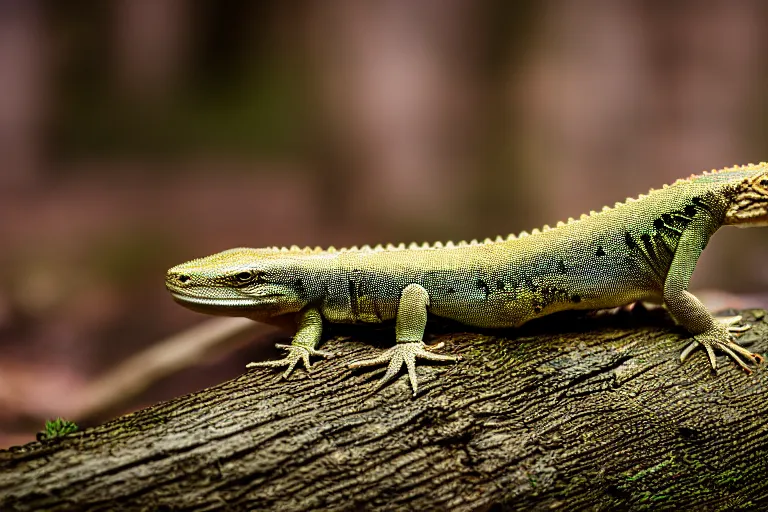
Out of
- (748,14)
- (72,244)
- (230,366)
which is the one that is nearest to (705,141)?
(748,14)

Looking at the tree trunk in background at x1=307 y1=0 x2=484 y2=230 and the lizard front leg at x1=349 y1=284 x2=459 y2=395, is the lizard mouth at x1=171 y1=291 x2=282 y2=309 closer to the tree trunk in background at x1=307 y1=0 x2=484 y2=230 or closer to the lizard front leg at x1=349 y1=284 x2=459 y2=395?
the lizard front leg at x1=349 y1=284 x2=459 y2=395

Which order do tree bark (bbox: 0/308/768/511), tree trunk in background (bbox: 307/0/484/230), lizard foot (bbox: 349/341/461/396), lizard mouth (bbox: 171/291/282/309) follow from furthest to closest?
tree trunk in background (bbox: 307/0/484/230), lizard mouth (bbox: 171/291/282/309), lizard foot (bbox: 349/341/461/396), tree bark (bbox: 0/308/768/511)

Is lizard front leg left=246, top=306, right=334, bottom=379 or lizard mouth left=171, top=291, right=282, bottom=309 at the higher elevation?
lizard mouth left=171, top=291, right=282, bottom=309

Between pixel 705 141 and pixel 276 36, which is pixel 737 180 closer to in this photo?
pixel 705 141

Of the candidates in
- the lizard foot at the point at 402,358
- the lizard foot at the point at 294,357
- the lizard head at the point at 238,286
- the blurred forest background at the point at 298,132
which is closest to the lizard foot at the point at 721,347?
the blurred forest background at the point at 298,132

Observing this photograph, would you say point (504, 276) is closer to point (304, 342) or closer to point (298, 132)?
point (304, 342)

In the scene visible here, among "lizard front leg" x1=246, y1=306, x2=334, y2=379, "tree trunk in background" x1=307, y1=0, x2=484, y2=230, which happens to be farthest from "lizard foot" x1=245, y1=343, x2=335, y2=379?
"tree trunk in background" x1=307, y1=0, x2=484, y2=230

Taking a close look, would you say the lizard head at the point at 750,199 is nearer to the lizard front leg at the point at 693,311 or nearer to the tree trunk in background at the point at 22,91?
the lizard front leg at the point at 693,311
